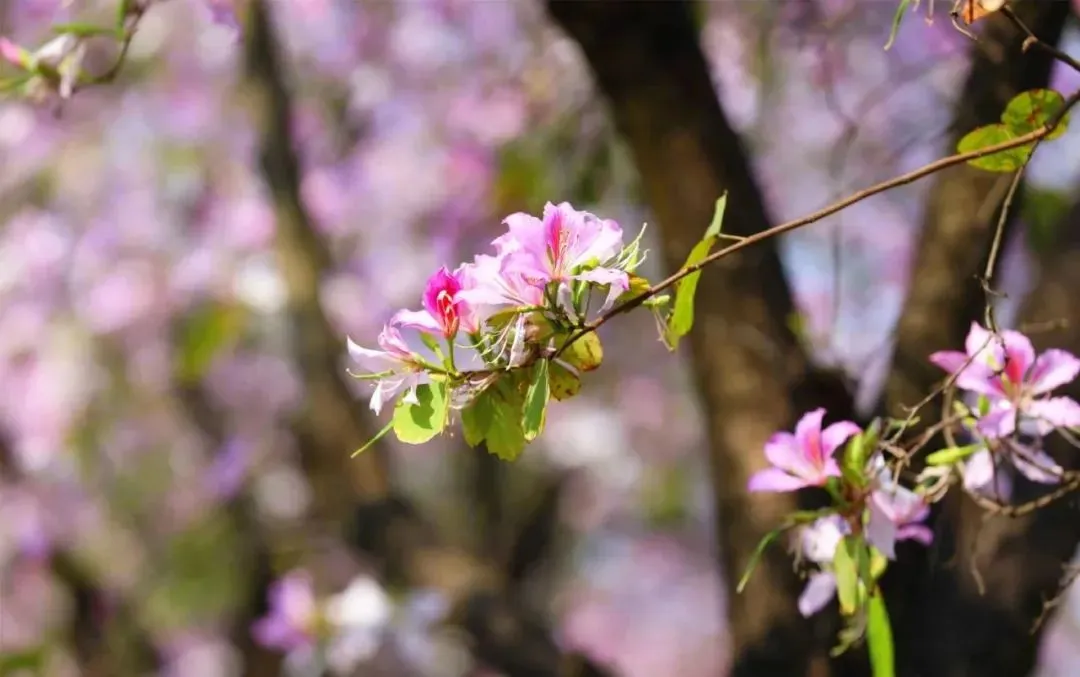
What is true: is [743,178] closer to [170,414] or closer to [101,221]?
[101,221]

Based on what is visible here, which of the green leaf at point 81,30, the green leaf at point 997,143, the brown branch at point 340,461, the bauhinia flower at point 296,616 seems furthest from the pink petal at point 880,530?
the bauhinia flower at point 296,616

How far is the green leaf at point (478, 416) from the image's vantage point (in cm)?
60

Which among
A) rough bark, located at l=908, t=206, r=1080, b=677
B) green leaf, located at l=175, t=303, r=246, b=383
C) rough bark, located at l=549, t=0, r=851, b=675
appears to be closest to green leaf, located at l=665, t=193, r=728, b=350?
rough bark, located at l=549, t=0, r=851, b=675

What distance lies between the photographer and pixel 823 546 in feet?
2.40

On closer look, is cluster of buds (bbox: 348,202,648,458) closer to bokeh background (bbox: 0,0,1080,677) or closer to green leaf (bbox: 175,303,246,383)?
bokeh background (bbox: 0,0,1080,677)

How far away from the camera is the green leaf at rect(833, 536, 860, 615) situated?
69 cm

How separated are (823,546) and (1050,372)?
186 mm

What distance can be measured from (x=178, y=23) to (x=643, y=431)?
76.8 inches

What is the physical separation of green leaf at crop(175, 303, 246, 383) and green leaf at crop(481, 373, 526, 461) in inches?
76.6

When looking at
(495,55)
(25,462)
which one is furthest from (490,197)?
(25,462)

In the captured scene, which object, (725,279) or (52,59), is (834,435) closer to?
(725,279)

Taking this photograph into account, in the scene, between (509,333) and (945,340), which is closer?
(509,333)

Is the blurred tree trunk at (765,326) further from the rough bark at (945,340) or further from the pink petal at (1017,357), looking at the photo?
the pink petal at (1017,357)

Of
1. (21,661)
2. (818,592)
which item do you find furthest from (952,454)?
(21,661)
